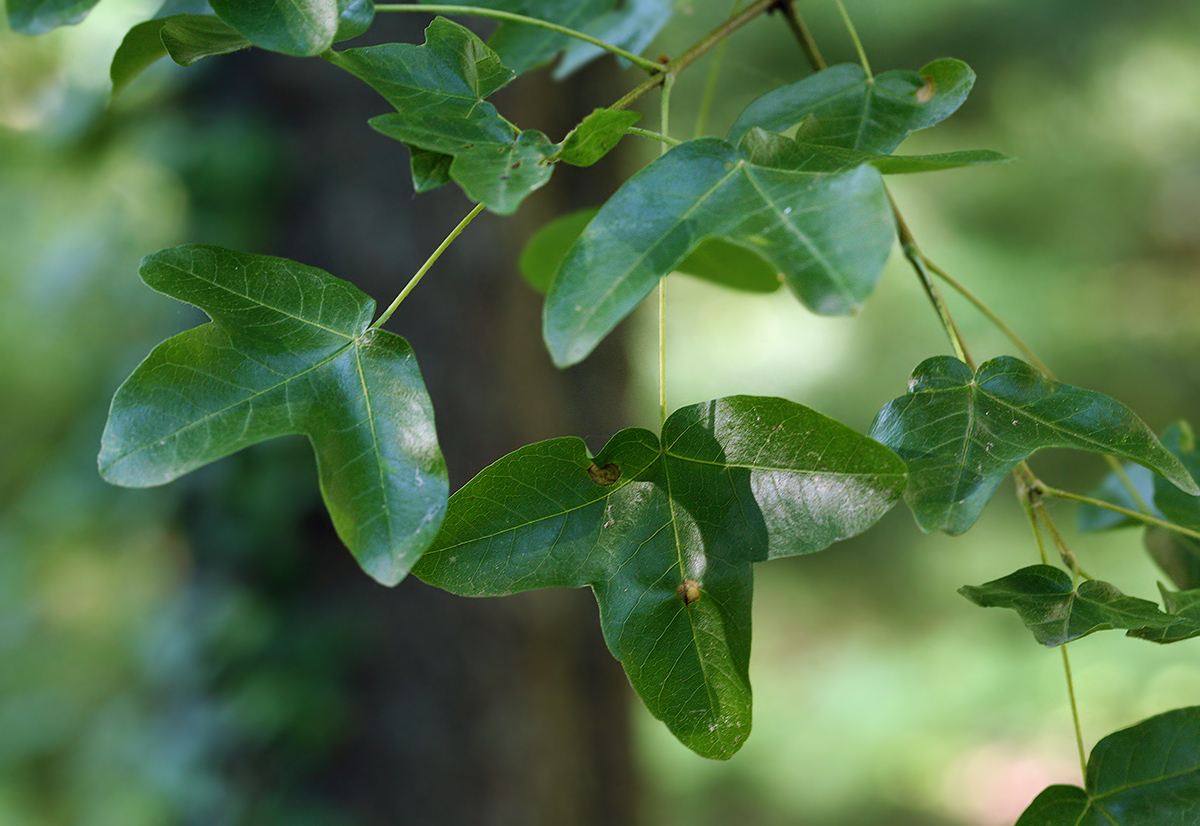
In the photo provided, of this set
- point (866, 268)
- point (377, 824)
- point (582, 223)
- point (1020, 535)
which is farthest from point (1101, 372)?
point (866, 268)

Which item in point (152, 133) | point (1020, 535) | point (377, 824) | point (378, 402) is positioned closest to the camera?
point (378, 402)

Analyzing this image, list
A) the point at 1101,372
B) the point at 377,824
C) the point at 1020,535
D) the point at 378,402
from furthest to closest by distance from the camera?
the point at 1020,535
the point at 1101,372
the point at 377,824
the point at 378,402

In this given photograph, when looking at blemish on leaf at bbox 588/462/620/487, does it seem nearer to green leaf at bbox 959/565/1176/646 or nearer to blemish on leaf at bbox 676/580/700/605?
blemish on leaf at bbox 676/580/700/605

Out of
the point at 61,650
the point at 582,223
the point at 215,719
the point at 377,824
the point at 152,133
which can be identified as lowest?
the point at 61,650

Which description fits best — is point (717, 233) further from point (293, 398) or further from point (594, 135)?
point (293, 398)

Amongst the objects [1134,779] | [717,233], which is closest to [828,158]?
[717,233]

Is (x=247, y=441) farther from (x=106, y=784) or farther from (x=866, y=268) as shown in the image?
(x=106, y=784)

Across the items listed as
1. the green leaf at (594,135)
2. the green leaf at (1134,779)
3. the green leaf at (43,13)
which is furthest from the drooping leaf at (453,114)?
the green leaf at (1134,779)
